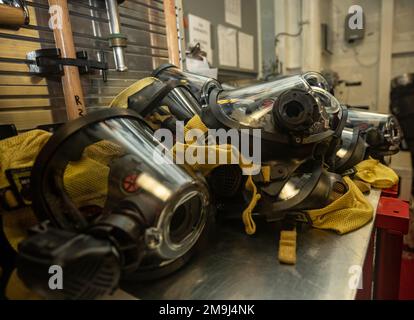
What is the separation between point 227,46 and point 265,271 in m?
1.65

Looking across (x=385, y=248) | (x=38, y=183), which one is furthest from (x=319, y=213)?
(x=38, y=183)

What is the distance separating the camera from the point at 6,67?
730mm

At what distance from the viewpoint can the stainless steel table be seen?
1.52 ft

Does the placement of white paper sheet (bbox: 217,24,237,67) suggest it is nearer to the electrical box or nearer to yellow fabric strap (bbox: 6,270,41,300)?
the electrical box

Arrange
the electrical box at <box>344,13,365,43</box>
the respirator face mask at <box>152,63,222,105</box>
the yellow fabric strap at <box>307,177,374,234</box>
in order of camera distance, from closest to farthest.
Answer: the yellow fabric strap at <box>307,177,374,234</box>
the respirator face mask at <box>152,63,222,105</box>
the electrical box at <box>344,13,365,43</box>

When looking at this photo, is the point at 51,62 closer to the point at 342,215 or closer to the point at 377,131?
the point at 342,215

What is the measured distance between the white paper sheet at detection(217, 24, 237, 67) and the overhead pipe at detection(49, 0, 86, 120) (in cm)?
115

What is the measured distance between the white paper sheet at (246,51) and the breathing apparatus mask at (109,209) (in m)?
1.66

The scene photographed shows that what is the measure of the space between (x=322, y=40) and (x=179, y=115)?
6.77 ft

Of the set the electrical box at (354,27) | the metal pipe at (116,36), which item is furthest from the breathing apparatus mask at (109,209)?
the electrical box at (354,27)

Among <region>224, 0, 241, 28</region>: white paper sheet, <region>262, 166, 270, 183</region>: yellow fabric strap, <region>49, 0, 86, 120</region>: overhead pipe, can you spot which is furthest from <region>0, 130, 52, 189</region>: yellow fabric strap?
<region>224, 0, 241, 28</region>: white paper sheet

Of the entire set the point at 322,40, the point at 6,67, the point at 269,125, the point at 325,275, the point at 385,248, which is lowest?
the point at 385,248
